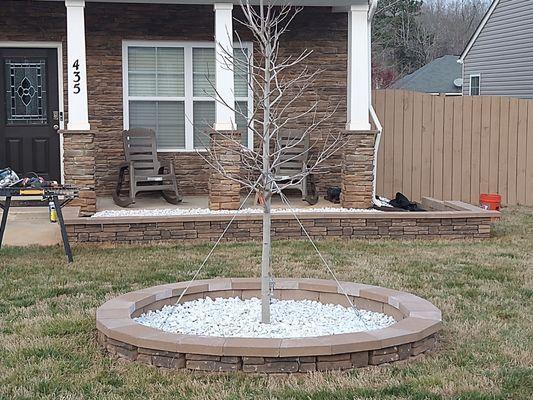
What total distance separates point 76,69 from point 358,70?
11.5 feet

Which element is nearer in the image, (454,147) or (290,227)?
(290,227)

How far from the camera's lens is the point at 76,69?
9.64 meters

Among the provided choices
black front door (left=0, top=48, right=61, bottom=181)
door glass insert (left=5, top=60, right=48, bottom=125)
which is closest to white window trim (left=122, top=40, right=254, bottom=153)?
black front door (left=0, top=48, right=61, bottom=181)

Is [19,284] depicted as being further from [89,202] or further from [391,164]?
[391,164]

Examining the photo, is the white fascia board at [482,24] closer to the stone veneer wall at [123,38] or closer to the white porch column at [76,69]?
the stone veneer wall at [123,38]

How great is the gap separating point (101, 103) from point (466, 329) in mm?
7485

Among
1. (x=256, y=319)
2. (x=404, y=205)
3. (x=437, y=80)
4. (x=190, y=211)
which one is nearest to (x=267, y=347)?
(x=256, y=319)

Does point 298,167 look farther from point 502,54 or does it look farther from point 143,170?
point 502,54

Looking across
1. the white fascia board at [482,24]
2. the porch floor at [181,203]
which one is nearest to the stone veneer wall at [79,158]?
the porch floor at [181,203]

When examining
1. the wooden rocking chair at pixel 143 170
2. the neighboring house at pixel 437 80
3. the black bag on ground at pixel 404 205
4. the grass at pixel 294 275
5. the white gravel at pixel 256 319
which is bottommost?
the grass at pixel 294 275

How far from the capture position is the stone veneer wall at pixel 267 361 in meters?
4.40

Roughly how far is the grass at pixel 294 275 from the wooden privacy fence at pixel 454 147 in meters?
2.92

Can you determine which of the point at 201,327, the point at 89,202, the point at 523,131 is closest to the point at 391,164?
the point at 523,131

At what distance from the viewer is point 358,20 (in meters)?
10.3
